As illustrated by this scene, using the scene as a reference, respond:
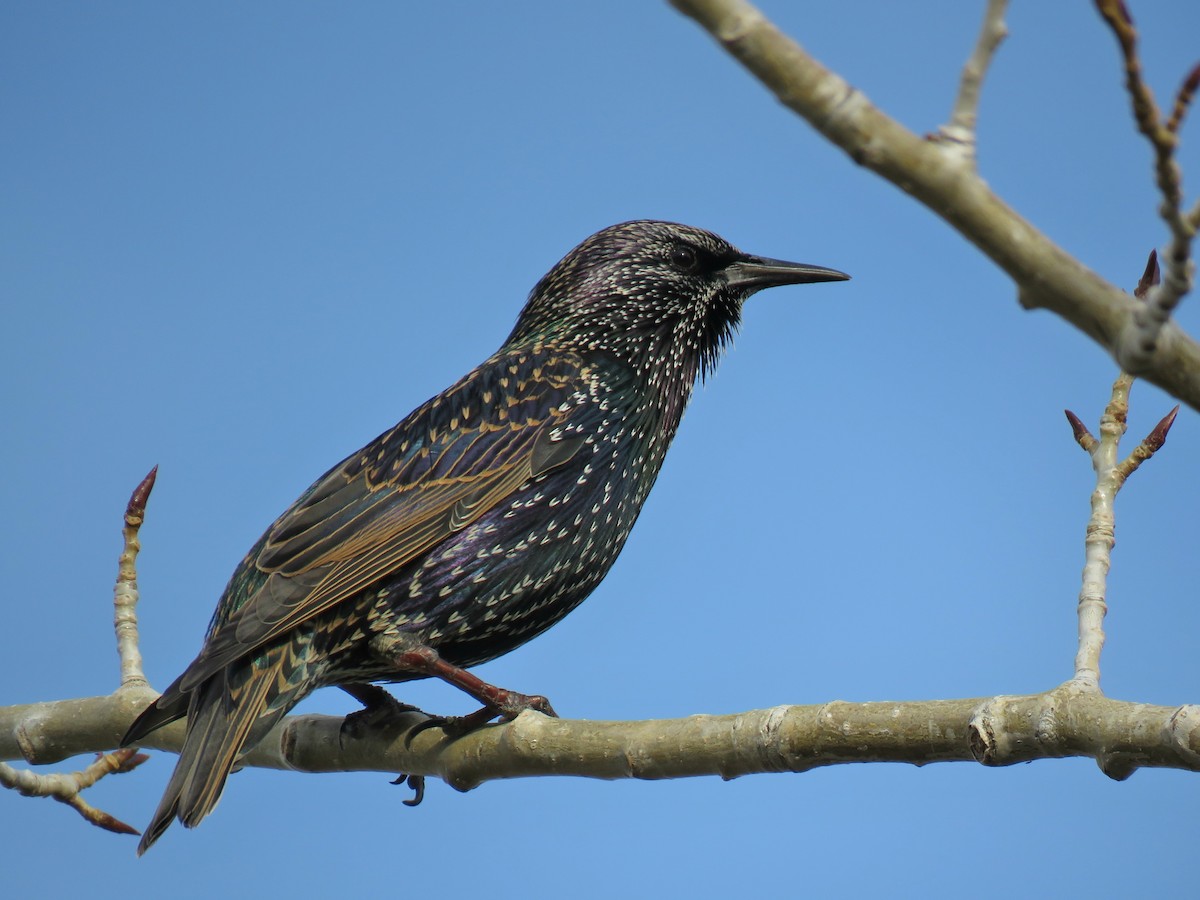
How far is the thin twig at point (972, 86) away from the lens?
1844 mm

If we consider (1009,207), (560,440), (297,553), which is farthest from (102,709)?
(1009,207)

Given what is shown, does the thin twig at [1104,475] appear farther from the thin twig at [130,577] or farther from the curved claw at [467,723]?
the thin twig at [130,577]

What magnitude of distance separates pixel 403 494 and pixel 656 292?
1074 mm

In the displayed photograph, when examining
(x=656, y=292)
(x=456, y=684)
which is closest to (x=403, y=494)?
(x=456, y=684)

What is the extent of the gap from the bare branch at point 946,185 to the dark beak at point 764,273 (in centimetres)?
261

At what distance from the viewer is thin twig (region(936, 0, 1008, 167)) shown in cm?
184

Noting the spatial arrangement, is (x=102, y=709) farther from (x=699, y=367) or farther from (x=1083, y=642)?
(x=1083, y=642)

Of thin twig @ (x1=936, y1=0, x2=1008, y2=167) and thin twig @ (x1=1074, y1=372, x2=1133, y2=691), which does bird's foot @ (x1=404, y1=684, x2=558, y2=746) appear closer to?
thin twig @ (x1=1074, y1=372, x2=1133, y2=691)

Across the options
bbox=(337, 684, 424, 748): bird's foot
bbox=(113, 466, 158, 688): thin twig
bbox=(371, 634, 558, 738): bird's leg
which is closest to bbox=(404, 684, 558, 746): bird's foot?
bbox=(371, 634, 558, 738): bird's leg

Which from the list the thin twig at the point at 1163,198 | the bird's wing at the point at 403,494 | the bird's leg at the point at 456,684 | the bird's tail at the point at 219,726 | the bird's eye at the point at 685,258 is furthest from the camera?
the bird's eye at the point at 685,258

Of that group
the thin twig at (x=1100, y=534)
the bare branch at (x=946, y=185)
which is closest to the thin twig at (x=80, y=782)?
the thin twig at (x=1100, y=534)

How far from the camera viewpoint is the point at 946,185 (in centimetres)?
181

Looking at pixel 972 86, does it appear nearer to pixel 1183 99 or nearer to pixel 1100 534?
pixel 1183 99

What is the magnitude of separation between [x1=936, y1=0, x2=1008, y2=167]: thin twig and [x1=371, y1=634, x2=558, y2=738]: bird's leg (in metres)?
2.06
